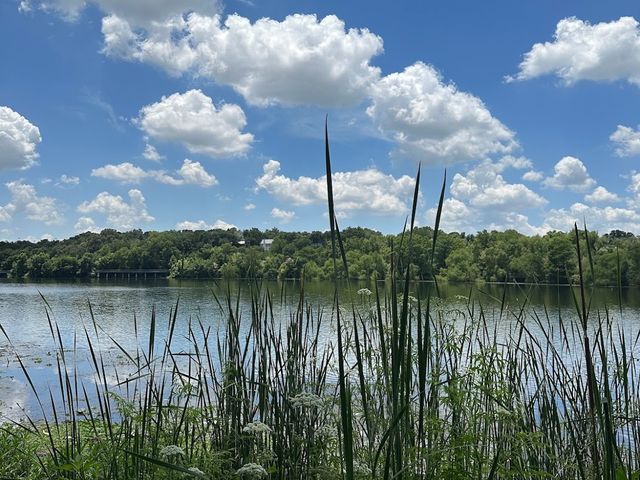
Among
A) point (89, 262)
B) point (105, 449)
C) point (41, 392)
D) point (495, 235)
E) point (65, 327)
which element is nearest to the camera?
point (105, 449)

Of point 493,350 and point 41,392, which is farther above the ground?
point 493,350

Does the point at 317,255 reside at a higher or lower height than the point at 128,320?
Answer: higher

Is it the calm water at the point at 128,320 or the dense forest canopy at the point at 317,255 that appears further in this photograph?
the calm water at the point at 128,320

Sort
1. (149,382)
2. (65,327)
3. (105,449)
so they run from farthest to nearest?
(65,327) < (149,382) < (105,449)

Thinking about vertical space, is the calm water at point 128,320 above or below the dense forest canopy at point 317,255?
below

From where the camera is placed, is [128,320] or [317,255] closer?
[317,255]

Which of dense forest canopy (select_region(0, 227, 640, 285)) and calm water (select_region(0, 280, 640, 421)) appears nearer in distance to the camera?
dense forest canopy (select_region(0, 227, 640, 285))

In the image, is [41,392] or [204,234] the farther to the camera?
[41,392]

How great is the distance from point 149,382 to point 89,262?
9052 centimetres

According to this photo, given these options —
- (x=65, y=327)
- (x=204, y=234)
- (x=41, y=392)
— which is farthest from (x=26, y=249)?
(x=204, y=234)

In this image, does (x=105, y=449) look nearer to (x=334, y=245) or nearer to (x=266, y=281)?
(x=266, y=281)

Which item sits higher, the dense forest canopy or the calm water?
the dense forest canopy

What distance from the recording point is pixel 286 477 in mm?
2992

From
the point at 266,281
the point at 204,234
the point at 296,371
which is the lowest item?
the point at 296,371
